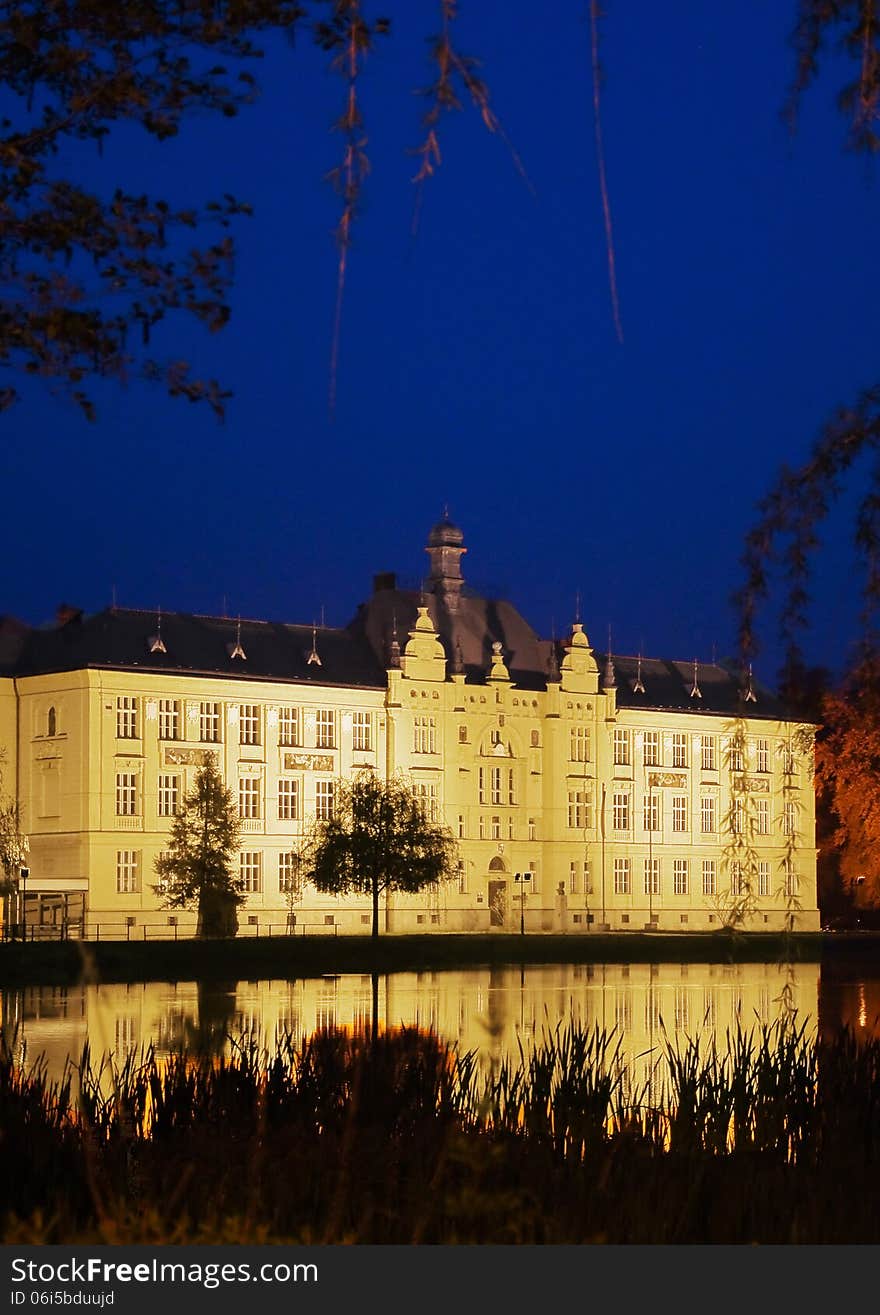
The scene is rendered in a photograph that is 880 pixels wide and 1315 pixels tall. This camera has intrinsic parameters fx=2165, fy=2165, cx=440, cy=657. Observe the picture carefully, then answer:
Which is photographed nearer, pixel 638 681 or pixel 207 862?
pixel 207 862

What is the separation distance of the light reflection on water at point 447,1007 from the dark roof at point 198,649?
90.0 ft

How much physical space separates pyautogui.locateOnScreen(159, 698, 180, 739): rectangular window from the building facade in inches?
3.7

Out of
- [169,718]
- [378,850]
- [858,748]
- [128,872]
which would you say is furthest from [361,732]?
[858,748]

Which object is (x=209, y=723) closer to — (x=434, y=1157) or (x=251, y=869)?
(x=251, y=869)

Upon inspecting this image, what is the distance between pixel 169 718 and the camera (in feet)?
303


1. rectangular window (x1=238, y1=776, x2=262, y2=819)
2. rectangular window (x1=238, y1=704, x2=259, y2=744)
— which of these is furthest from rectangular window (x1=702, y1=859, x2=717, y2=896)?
rectangular window (x1=238, y1=704, x2=259, y2=744)

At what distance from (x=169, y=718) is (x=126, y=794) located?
13.6 ft

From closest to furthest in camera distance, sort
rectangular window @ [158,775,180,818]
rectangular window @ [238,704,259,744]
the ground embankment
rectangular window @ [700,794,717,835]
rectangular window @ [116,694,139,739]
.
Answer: the ground embankment, rectangular window @ [116,694,139,739], rectangular window @ [158,775,180,818], rectangular window @ [238,704,259,744], rectangular window @ [700,794,717,835]

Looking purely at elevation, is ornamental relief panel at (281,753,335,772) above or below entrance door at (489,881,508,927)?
above

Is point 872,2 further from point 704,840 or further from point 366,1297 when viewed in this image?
point 704,840

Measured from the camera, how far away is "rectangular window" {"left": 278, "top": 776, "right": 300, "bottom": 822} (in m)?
95.2

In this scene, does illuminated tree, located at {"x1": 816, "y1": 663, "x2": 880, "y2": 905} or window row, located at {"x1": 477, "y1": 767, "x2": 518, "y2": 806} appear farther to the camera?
window row, located at {"x1": 477, "y1": 767, "x2": 518, "y2": 806}

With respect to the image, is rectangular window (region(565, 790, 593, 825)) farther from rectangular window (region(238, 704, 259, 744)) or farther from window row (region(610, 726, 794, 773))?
rectangular window (region(238, 704, 259, 744))

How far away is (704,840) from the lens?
362 feet
